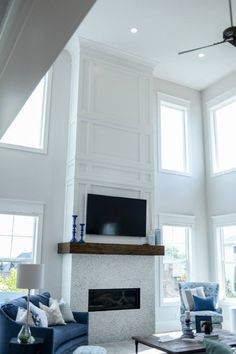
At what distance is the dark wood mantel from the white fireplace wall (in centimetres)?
19

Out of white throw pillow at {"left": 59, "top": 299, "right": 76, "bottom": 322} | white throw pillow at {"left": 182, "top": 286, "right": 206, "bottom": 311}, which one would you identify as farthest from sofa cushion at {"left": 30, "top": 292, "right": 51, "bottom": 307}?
white throw pillow at {"left": 182, "top": 286, "right": 206, "bottom": 311}

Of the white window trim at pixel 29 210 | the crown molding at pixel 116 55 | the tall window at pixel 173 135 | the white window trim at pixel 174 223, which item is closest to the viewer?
the white window trim at pixel 29 210

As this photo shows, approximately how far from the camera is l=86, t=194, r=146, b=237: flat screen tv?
668 centimetres

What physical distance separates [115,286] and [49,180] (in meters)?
2.37

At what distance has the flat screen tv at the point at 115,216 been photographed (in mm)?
6680

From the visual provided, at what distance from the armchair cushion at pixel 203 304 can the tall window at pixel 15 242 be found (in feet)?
9.92

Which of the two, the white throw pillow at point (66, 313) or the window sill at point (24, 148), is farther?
the window sill at point (24, 148)

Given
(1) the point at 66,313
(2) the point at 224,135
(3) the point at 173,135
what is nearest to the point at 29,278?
(1) the point at 66,313

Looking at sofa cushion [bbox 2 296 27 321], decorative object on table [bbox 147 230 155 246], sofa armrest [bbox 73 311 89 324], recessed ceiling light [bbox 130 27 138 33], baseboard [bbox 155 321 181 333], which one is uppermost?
recessed ceiling light [bbox 130 27 138 33]

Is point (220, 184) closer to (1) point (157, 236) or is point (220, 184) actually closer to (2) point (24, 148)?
(1) point (157, 236)

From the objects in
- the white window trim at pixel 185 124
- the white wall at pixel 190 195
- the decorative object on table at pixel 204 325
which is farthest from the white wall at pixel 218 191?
the decorative object on table at pixel 204 325

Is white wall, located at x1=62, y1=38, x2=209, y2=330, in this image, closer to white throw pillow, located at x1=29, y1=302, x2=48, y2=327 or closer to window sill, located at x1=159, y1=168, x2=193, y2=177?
window sill, located at x1=159, y1=168, x2=193, y2=177

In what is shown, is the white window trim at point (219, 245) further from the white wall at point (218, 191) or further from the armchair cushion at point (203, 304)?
the armchair cushion at point (203, 304)

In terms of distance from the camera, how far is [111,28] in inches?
271
